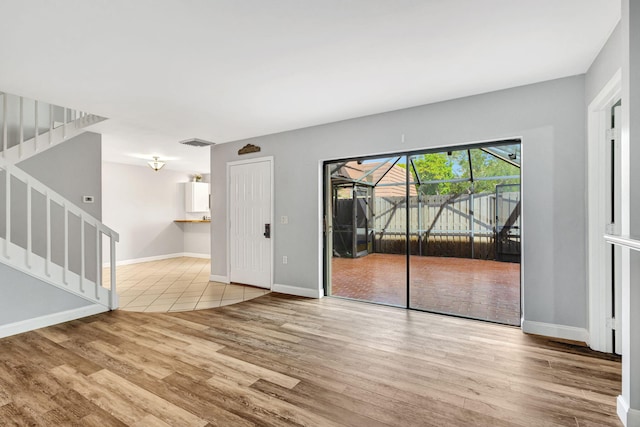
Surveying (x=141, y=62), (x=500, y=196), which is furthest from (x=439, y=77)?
(x=141, y=62)

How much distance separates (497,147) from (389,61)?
1.66 metres

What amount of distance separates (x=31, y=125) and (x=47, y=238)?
1761 millimetres

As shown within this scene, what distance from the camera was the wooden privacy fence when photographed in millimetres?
3485

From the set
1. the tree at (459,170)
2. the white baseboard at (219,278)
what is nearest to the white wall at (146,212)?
the white baseboard at (219,278)

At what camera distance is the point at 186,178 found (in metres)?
8.70

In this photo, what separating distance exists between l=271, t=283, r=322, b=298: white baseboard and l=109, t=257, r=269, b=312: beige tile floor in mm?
199

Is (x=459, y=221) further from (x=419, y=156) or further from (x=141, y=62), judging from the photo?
(x=141, y=62)

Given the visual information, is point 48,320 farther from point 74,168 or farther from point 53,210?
point 74,168

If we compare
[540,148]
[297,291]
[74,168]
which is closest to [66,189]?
[74,168]

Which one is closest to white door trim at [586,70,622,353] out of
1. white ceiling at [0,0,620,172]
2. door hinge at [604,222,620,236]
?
door hinge at [604,222,620,236]

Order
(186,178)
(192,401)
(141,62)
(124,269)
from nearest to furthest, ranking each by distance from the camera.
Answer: (192,401)
(141,62)
(124,269)
(186,178)

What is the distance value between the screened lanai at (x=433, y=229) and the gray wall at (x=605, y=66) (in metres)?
0.73

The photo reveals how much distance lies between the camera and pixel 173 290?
487 cm

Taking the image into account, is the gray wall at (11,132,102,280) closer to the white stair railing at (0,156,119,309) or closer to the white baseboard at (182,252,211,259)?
the white stair railing at (0,156,119,309)
